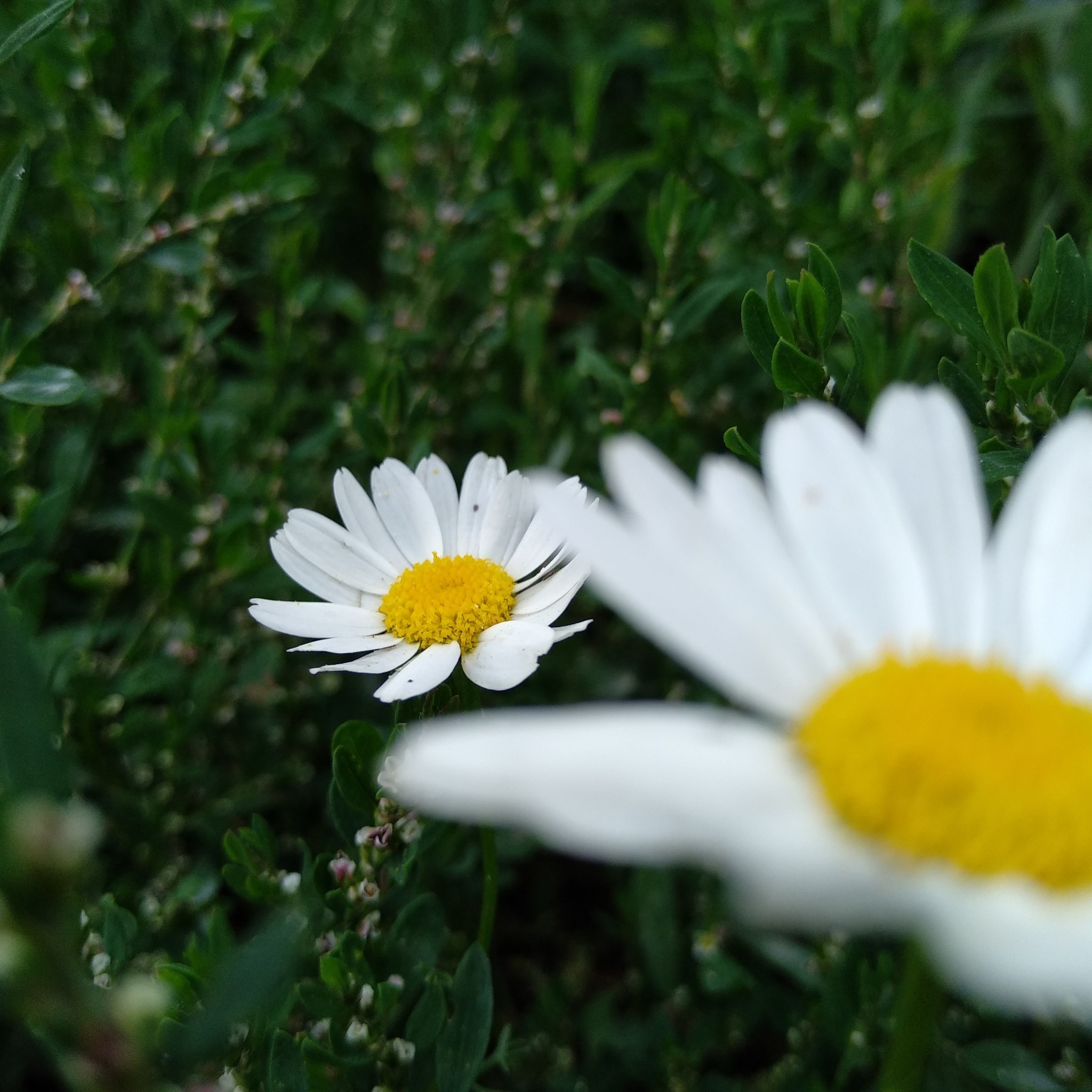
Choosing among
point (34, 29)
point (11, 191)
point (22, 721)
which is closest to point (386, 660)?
point (22, 721)

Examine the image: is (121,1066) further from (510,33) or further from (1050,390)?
(510,33)

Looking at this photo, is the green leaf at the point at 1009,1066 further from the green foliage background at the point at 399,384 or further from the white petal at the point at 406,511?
the white petal at the point at 406,511

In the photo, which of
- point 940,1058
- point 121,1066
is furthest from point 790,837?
point 940,1058

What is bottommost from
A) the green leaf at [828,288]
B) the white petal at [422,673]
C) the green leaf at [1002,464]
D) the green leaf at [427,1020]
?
the green leaf at [427,1020]

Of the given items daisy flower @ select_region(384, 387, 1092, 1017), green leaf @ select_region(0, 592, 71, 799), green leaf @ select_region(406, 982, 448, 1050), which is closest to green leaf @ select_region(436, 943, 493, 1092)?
green leaf @ select_region(406, 982, 448, 1050)

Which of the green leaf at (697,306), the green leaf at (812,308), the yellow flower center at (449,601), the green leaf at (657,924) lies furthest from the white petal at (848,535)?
the green leaf at (657,924)

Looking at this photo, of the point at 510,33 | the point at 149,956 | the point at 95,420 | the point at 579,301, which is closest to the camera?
the point at 149,956

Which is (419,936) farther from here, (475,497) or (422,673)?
(475,497)
